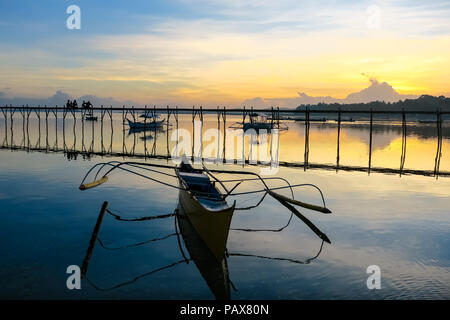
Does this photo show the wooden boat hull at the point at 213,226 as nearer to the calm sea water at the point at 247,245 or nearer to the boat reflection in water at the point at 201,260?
the boat reflection in water at the point at 201,260

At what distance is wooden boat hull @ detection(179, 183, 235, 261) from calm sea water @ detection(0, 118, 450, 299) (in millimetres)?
643

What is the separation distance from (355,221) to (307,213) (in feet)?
5.29

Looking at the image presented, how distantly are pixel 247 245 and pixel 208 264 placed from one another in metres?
1.75

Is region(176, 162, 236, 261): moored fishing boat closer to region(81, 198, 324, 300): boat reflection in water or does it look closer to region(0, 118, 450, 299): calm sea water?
region(81, 198, 324, 300): boat reflection in water

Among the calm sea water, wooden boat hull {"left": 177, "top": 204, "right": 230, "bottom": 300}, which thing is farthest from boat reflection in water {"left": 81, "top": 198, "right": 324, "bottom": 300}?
the calm sea water

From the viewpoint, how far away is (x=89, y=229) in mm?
12141

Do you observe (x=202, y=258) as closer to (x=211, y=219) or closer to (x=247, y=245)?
(x=211, y=219)

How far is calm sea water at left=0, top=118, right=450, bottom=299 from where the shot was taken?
8.27 meters

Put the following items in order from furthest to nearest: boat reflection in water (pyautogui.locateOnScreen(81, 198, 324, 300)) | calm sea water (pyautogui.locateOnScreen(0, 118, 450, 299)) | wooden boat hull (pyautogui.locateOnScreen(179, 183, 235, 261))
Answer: wooden boat hull (pyautogui.locateOnScreen(179, 183, 235, 261))
boat reflection in water (pyautogui.locateOnScreen(81, 198, 324, 300))
calm sea water (pyautogui.locateOnScreen(0, 118, 450, 299))

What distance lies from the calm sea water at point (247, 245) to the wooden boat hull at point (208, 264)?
6.6 inches

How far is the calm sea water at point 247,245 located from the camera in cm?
827

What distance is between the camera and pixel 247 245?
10.9 meters

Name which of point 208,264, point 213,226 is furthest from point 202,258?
point 213,226
